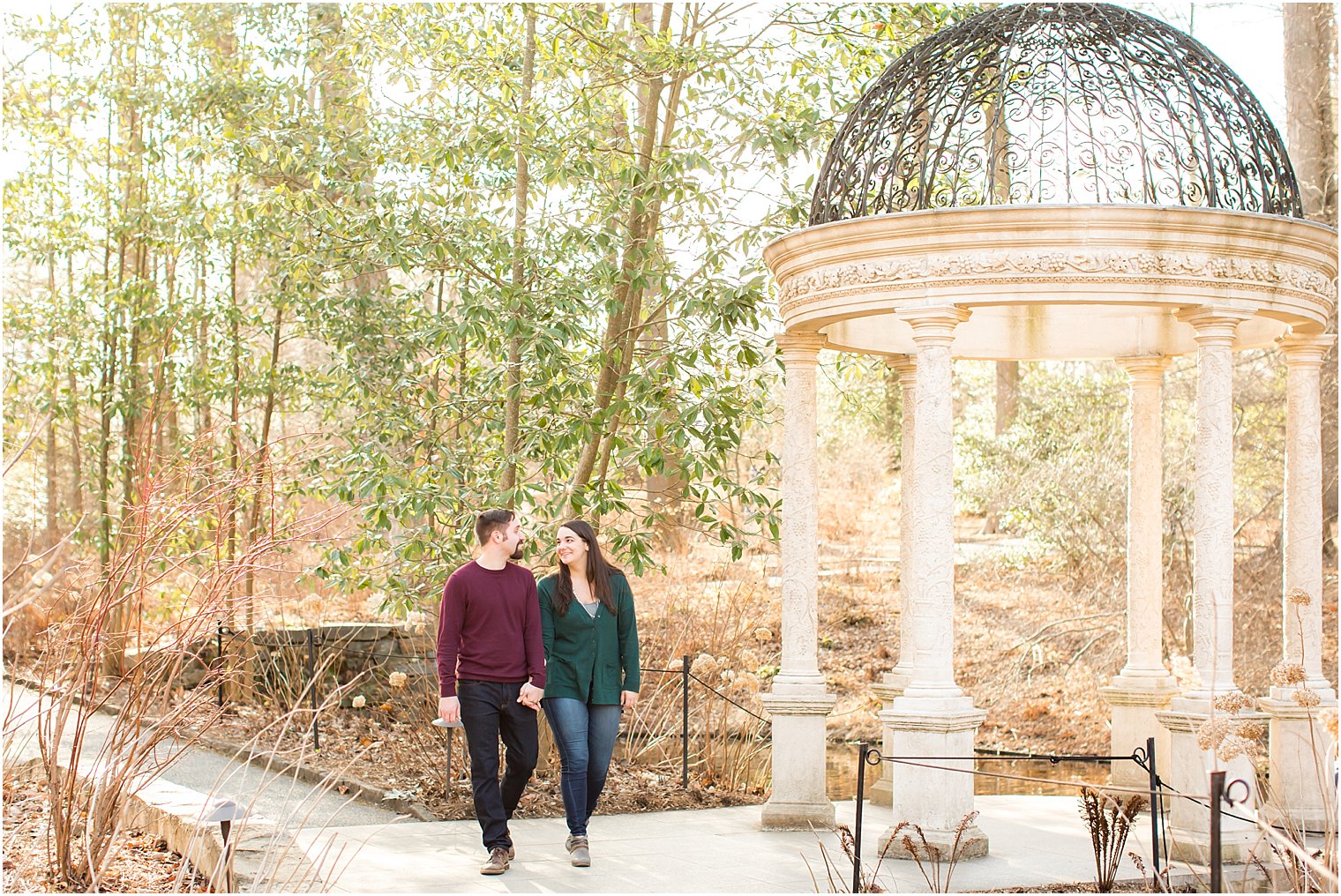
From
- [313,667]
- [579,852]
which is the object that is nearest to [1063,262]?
[579,852]

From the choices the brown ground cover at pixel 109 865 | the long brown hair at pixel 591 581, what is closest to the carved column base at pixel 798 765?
the long brown hair at pixel 591 581

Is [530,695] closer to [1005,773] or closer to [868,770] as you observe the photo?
[1005,773]

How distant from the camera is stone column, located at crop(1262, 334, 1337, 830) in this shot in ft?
26.1

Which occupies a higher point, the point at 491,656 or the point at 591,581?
the point at 591,581

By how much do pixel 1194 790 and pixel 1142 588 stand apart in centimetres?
268

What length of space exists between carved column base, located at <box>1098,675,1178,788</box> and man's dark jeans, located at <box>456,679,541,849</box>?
484 cm

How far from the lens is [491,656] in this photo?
6.50m

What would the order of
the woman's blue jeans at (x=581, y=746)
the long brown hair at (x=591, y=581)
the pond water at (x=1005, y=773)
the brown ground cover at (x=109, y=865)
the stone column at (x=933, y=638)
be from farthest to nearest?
the pond water at (x=1005, y=773) < the stone column at (x=933, y=638) < the long brown hair at (x=591, y=581) < the woman's blue jeans at (x=581, y=746) < the brown ground cover at (x=109, y=865)

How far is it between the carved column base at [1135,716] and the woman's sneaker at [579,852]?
457 centimetres

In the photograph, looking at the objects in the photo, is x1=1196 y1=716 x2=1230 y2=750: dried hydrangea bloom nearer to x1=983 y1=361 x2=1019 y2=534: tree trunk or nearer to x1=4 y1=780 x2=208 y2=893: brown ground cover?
x1=4 y1=780 x2=208 y2=893: brown ground cover

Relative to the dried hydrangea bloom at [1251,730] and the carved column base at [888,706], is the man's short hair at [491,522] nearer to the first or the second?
the carved column base at [888,706]

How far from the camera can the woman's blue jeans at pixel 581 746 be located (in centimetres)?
666

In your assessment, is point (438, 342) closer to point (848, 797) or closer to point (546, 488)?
point (546, 488)

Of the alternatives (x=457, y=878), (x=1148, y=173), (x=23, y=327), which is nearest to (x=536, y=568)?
(x=457, y=878)
